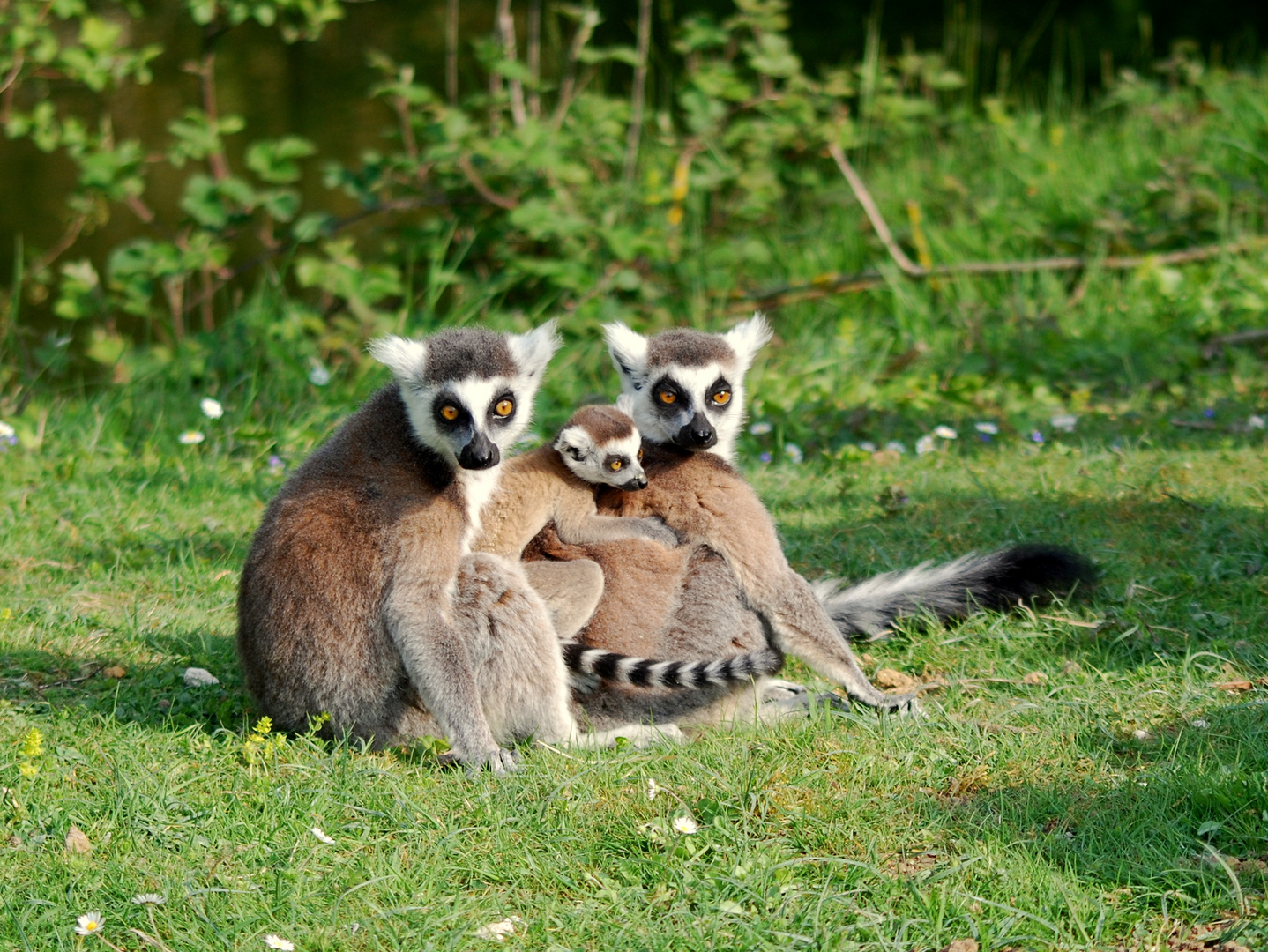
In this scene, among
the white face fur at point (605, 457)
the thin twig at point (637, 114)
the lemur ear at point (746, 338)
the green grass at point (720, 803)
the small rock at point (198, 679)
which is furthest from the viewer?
the thin twig at point (637, 114)

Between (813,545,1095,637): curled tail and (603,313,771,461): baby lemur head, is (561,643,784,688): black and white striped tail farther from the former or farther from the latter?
(603,313,771,461): baby lemur head

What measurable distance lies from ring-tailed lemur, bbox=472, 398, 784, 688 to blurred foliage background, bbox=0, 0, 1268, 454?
2366 millimetres

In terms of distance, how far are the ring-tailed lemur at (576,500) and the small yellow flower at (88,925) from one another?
1.37 m

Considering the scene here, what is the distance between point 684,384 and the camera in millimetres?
4082

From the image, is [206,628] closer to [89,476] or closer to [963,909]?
[89,476]

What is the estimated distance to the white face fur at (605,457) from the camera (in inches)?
146

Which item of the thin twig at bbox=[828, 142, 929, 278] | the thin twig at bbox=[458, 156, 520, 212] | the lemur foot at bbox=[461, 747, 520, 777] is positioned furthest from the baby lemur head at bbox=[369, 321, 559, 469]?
the thin twig at bbox=[828, 142, 929, 278]

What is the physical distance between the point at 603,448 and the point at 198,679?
1425 millimetres

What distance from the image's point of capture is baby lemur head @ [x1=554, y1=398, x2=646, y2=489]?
3.71 metres

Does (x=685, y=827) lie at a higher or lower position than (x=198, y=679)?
higher

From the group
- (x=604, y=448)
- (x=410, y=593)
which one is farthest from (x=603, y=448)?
(x=410, y=593)

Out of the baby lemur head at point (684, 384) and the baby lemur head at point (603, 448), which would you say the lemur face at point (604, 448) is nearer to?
the baby lemur head at point (603, 448)

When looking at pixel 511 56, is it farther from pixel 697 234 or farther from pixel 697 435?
pixel 697 435

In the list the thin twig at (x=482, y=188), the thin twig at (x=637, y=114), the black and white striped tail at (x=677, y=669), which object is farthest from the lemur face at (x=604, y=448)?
the thin twig at (x=637, y=114)
